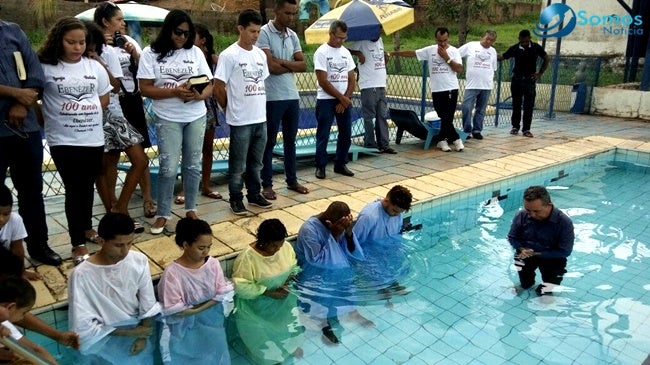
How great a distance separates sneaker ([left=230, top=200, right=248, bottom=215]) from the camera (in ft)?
14.6

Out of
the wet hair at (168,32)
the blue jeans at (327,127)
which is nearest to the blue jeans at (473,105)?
the blue jeans at (327,127)

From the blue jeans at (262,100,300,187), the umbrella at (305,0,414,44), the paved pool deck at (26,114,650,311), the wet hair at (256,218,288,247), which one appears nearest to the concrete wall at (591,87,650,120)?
the paved pool deck at (26,114,650,311)

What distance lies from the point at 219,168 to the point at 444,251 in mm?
2430

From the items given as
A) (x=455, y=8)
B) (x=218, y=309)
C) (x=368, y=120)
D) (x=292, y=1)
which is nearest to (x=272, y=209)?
(x=218, y=309)

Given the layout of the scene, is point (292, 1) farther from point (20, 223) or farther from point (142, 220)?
point (20, 223)

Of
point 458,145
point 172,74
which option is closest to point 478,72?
point 458,145

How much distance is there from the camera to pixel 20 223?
2.97m

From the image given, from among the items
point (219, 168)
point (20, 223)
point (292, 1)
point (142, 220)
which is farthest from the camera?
point (219, 168)

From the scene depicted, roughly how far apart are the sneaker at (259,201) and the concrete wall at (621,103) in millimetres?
9603

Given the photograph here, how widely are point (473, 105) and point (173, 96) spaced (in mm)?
5617

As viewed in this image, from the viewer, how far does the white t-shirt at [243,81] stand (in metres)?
4.18

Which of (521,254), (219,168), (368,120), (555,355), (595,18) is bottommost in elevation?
(555,355)

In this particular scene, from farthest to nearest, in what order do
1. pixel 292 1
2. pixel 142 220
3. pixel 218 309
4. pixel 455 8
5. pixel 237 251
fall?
1. pixel 455 8
2. pixel 292 1
3. pixel 142 220
4. pixel 237 251
5. pixel 218 309

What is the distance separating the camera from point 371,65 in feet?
21.1
